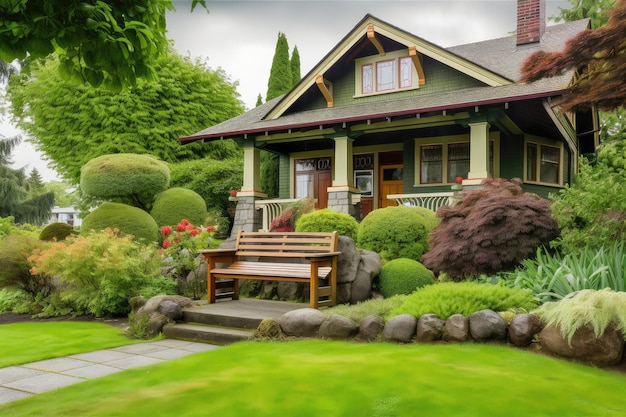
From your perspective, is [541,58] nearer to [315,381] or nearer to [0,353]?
[315,381]

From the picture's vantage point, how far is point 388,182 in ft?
55.7

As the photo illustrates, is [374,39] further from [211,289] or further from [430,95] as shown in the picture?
[211,289]

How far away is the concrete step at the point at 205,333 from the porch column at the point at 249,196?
342 inches

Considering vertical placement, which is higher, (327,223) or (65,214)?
(65,214)

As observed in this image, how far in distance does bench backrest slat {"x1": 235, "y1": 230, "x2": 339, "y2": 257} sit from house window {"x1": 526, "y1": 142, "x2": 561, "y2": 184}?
9221mm

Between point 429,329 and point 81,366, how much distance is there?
3.63 m

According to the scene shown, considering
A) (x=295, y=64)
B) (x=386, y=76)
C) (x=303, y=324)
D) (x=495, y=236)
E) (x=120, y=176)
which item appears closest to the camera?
(x=303, y=324)

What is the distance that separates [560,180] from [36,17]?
15.6 meters

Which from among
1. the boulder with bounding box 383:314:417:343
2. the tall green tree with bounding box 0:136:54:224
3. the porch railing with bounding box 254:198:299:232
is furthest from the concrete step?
the tall green tree with bounding box 0:136:54:224

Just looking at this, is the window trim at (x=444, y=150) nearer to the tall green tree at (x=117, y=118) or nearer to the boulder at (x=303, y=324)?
the boulder at (x=303, y=324)

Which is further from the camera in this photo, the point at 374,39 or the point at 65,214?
the point at 65,214

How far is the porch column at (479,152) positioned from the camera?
12.7 meters

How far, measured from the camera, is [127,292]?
870 centimetres

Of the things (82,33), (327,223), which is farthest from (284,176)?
(82,33)
